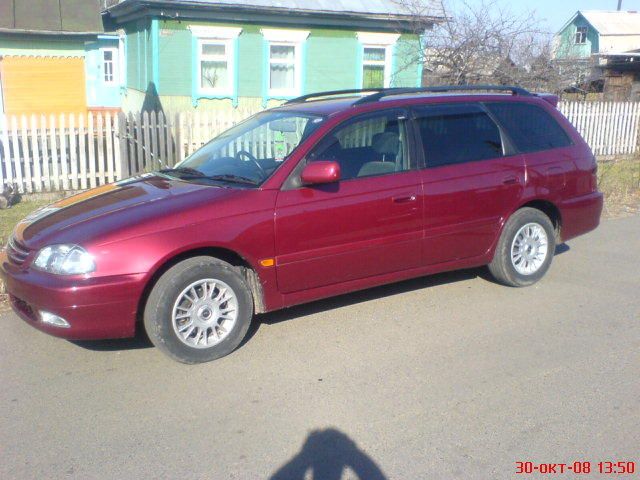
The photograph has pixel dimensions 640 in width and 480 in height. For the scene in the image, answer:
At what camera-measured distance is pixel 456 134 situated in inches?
241

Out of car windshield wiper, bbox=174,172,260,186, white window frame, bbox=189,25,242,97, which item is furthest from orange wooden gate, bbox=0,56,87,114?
car windshield wiper, bbox=174,172,260,186

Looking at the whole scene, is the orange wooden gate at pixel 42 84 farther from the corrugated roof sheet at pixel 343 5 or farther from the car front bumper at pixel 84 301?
the car front bumper at pixel 84 301

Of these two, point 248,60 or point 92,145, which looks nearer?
point 92,145

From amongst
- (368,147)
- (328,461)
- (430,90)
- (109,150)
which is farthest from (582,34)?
(328,461)

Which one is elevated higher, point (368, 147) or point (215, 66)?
point (215, 66)

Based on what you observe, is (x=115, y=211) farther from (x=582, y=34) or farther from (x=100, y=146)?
(x=582, y=34)

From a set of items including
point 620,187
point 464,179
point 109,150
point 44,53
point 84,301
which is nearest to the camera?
point 84,301

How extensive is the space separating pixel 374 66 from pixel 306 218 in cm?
1671

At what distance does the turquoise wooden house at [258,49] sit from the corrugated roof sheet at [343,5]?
0.10 feet

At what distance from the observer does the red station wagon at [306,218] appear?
4.62 m

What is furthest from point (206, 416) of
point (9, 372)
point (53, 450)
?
point (9, 372)

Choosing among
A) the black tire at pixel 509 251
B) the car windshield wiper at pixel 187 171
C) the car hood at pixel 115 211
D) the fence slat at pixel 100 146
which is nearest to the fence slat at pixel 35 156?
the fence slat at pixel 100 146

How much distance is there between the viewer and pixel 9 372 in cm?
472

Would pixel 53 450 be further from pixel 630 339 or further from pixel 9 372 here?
pixel 630 339
